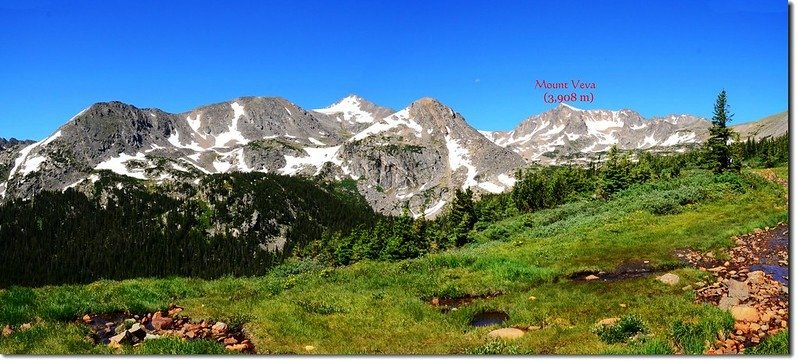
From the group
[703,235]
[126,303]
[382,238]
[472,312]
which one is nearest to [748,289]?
[472,312]

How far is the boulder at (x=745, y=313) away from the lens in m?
10.2

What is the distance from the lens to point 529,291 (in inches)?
607

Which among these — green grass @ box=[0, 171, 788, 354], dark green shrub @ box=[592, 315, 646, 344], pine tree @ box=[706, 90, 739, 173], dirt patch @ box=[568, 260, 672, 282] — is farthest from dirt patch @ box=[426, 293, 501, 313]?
pine tree @ box=[706, 90, 739, 173]

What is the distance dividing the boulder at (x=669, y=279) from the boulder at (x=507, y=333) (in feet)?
19.1

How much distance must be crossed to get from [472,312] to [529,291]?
2.84m

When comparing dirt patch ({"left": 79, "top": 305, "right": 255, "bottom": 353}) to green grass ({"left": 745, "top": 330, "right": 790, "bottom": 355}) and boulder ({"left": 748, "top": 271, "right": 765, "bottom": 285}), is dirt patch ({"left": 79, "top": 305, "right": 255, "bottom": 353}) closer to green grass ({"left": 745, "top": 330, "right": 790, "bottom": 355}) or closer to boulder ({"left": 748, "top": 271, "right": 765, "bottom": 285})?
green grass ({"left": 745, "top": 330, "right": 790, "bottom": 355})

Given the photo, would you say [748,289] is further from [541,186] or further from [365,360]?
[541,186]

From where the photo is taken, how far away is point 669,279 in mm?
14500

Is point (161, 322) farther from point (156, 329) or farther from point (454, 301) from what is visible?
point (454, 301)

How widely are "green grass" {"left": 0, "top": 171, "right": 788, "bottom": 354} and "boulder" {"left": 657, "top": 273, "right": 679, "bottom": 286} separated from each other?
0.81ft

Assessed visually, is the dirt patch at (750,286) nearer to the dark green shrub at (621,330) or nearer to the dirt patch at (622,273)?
the dirt patch at (622,273)

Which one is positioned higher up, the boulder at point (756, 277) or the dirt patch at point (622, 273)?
the boulder at point (756, 277)

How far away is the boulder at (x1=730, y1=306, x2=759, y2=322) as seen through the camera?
33.5 ft

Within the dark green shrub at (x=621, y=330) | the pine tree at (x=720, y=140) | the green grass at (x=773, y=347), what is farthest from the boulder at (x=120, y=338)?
the pine tree at (x=720, y=140)
